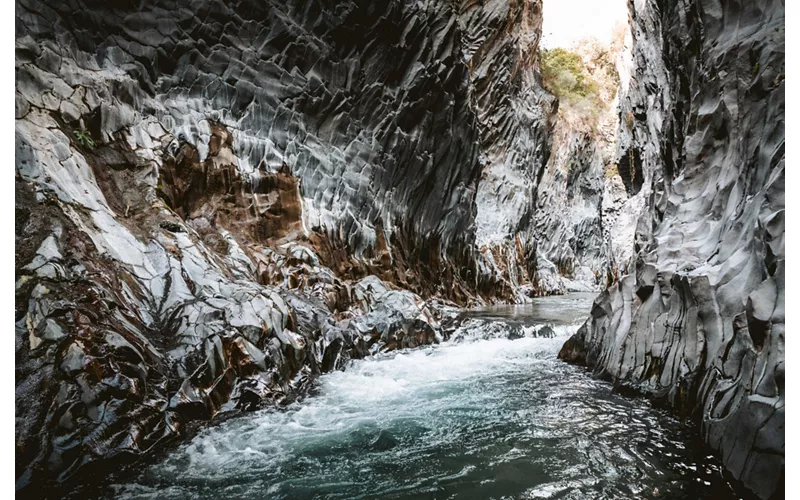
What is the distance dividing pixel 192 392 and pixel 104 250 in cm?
252

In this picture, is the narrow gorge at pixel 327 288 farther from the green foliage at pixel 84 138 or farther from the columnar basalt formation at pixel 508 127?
the columnar basalt formation at pixel 508 127

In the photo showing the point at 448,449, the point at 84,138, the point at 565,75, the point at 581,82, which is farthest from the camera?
the point at 581,82

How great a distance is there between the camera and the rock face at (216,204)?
499cm

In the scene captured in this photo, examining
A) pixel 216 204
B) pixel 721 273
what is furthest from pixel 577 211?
pixel 721 273

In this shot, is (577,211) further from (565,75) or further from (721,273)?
(721,273)

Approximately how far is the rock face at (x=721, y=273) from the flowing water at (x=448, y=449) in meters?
0.45

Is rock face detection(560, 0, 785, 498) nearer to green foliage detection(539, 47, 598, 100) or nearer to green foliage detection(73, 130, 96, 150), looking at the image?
green foliage detection(73, 130, 96, 150)

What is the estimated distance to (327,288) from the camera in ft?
36.3

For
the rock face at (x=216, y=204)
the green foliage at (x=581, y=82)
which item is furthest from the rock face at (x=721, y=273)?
the green foliage at (x=581, y=82)

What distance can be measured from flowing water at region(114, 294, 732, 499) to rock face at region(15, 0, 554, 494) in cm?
78

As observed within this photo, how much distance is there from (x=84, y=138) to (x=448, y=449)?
7.94 m

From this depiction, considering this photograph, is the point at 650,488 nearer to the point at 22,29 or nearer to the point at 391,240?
the point at 22,29

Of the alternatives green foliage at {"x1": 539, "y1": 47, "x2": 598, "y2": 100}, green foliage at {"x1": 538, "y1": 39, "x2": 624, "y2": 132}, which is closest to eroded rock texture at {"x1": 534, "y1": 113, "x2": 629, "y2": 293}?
green foliage at {"x1": 538, "y1": 39, "x2": 624, "y2": 132}

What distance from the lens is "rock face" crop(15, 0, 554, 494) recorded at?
4.99 m
